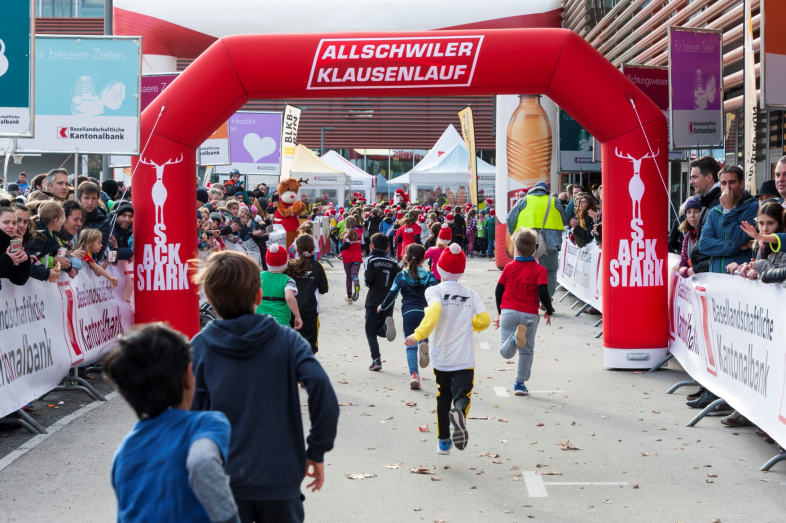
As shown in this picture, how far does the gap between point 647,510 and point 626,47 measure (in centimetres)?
1495

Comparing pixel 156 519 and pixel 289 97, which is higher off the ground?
pixel 289 97

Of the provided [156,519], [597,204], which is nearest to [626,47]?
[597,204]

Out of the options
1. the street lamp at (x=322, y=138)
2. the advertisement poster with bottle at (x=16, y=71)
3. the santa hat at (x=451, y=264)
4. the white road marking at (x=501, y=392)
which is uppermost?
the street lamp at (x=322, y=138)

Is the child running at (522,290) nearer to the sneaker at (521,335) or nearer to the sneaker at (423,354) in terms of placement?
the sneaker at (521,335)

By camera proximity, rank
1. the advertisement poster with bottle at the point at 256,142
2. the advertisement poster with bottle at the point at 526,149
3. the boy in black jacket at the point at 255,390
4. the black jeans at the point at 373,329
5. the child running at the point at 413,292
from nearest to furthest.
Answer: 1. the boy in black jacket at the point at 255,390
2. the child running at the point at 413,292
3. the black jeans at the point at 373,329
4. the advertisement poster with bottle at the point at 256,142
5. the advertisement poster with bottle at the point at 526,149

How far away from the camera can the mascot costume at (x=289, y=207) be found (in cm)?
1961

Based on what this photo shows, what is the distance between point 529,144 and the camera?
70.2ft

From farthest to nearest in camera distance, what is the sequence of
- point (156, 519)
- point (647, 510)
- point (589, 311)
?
1. point (589, 311)
2. point (647, 510)
3. point (156, 519)

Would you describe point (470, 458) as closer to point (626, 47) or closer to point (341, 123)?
point (626, 47)

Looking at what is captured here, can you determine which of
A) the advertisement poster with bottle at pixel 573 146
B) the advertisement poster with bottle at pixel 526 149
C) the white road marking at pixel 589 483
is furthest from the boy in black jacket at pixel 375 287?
the advertisement poster with bottle at pixel 526 149

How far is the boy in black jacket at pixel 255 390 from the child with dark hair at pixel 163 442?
668 millimetres

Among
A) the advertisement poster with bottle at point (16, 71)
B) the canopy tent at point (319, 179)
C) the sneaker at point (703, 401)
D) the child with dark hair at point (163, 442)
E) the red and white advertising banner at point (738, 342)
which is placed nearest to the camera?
the child with dark hair at point (163, 442)

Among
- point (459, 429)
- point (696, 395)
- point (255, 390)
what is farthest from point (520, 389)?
point (255, 390)

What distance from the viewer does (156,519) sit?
8.06 feet
